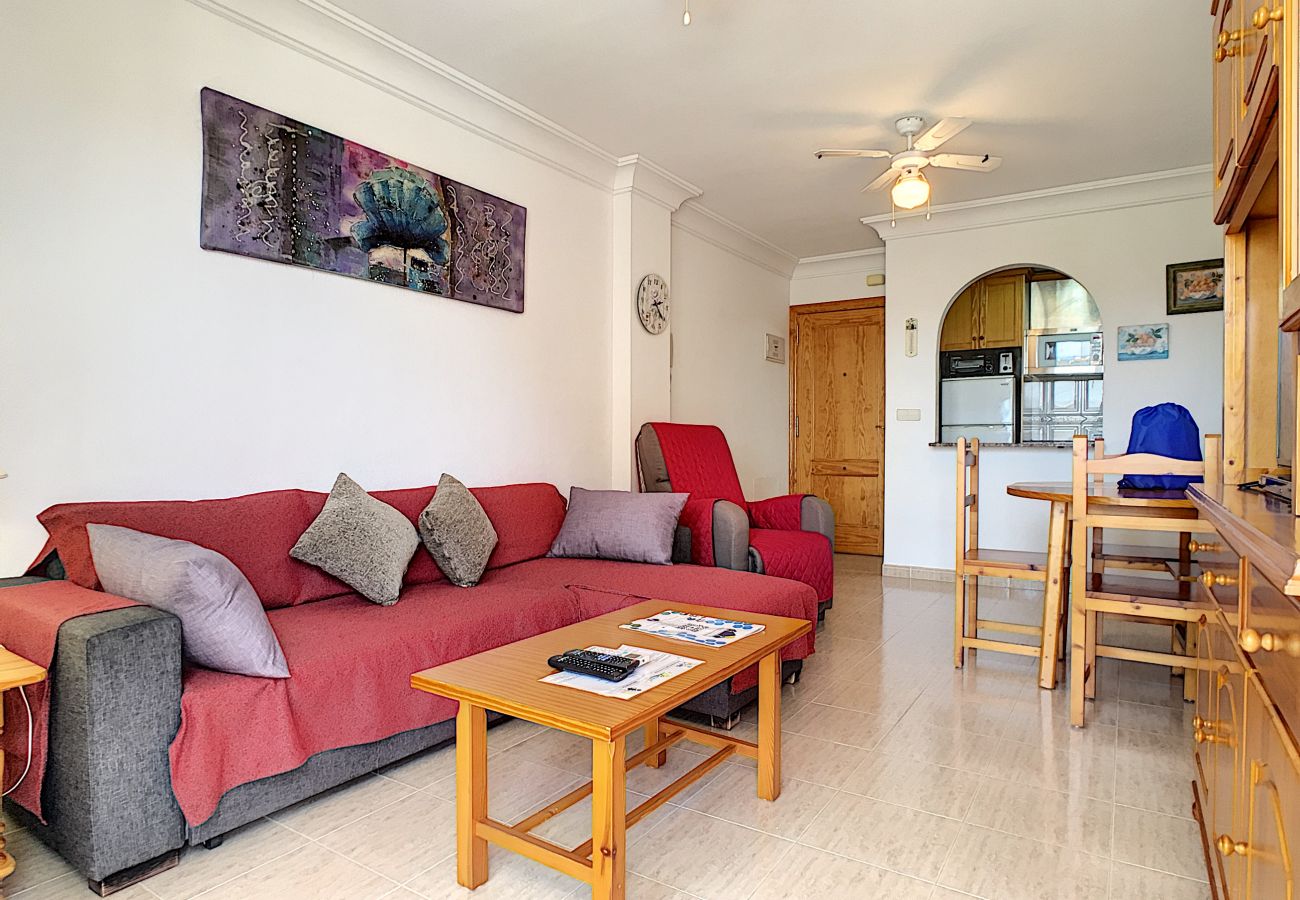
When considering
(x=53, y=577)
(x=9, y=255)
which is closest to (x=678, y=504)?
(x=53, y=577)

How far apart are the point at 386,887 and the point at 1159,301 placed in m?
5.00

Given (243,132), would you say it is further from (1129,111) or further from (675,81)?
(1129,111)

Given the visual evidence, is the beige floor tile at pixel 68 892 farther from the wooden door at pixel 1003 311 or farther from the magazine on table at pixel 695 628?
the wooden door at pixel 1003 311

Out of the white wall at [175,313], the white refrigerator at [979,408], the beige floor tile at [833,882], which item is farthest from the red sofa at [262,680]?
the white refrigerator at [979,408]

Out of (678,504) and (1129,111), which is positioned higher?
(1129,111)

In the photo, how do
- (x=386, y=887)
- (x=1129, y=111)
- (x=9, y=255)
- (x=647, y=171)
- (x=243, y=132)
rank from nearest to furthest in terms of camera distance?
(x=386, y=887)
(x=9, y=255)
(x=243, y=132)
(x=1129, y=111)
(x=647, y=171)

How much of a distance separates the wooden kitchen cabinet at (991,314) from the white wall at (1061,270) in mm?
1065

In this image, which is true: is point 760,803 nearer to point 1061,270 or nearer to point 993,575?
point 993,575

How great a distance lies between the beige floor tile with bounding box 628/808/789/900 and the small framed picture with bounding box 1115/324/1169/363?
162 inches

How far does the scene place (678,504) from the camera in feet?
11.0

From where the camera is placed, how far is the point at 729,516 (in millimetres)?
3314

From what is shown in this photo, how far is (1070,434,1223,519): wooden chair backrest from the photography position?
2.44 meters

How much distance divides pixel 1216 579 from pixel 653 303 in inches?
137

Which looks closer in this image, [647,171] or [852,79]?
[852,79]
